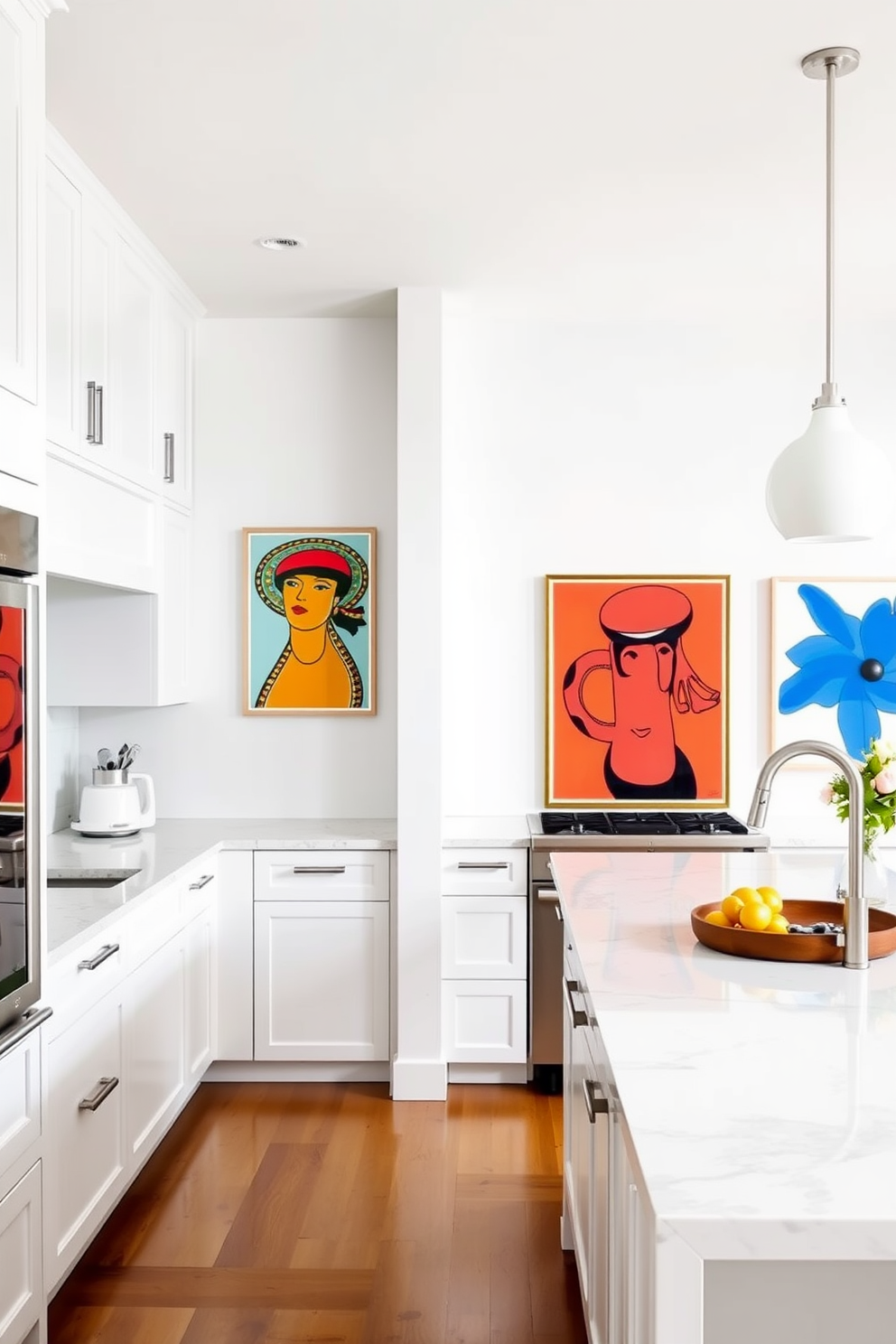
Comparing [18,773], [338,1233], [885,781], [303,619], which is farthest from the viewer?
[303,619]

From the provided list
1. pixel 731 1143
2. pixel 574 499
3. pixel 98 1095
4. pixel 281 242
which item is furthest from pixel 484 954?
pixel 731 1143

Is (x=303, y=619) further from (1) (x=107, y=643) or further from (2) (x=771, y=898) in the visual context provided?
(2) (x=771, y=898)

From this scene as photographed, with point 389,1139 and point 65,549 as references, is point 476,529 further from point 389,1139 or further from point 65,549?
point 389,1139

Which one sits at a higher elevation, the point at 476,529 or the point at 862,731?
the point at 476,529

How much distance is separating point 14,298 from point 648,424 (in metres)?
2.70

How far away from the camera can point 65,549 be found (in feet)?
9.29

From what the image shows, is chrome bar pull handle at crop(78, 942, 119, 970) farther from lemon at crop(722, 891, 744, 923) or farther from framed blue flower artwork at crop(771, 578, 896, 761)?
framed blue flower artwork at crop(771, 578, 896, 761)

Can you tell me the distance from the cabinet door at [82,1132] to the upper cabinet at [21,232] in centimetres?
123

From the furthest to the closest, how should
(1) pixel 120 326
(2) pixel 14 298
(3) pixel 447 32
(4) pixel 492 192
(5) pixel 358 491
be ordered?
1. (5) pixel 358 491
2. (1) pixel 120 326
3. (4) pixel 492 192
4. (3) pixel 447 32
5. (2) pixel 14 298

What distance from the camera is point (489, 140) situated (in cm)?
268

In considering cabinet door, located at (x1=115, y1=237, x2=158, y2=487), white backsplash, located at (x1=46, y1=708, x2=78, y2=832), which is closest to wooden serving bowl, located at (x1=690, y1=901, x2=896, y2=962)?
cabinet door, located at (x1=115, y1=237, x2=158, y2=487)

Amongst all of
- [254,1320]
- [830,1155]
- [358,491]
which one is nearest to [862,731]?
[358,491]

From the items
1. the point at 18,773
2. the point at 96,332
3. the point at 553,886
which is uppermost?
the point at 96,332

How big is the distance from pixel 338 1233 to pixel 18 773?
61.1 inches
